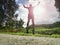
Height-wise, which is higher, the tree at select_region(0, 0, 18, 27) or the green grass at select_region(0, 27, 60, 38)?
the tree at select_region(0, 0, 18, 27)

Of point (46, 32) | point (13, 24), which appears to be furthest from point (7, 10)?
point (46, 32)

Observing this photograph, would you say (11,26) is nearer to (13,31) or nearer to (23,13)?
(13,31)

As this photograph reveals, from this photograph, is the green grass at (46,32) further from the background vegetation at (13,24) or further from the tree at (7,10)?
the tree at (7,10)

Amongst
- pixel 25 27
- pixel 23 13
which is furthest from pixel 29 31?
pixel 23 13

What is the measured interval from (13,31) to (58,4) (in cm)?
85

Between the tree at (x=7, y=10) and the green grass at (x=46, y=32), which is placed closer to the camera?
the green grass at (x=46, y=32)

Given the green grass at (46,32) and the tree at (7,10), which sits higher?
the tree at (7,10)

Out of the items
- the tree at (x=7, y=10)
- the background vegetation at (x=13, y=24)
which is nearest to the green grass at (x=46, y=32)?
the background vegetation at (x=13, y=24)

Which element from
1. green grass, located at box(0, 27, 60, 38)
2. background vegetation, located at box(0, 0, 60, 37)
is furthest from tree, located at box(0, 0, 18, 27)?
green grass, located at box(0, 27, 60, 38)

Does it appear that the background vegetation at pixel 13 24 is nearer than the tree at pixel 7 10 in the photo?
Yes

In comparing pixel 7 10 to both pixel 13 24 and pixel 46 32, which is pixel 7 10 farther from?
pixel 46 32

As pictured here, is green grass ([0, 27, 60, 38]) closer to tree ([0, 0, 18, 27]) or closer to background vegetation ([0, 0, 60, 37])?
background vegetation ([0, 0, 60, 37])

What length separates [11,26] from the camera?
294 centimetres

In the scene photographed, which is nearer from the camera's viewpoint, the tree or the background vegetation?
the background vegetation
